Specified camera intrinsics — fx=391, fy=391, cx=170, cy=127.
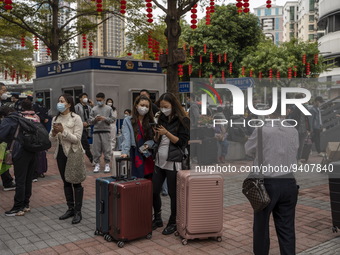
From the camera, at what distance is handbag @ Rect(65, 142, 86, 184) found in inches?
215

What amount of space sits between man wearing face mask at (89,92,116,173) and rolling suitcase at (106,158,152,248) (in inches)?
174

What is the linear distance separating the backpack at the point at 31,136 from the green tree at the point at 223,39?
29.7 metres

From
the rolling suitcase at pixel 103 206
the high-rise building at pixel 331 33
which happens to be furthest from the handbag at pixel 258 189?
the high-rise building at pixel 331 33

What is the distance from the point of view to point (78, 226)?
17.9 feet

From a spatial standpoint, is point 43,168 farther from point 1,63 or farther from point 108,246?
point 1,63

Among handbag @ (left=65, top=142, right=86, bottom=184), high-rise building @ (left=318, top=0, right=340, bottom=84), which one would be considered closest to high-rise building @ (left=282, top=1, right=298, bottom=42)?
high-rise building @ (left=318, top=0, right=340, bottom=84)

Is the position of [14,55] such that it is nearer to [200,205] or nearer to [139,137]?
[139,137]

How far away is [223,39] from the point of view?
35.7m

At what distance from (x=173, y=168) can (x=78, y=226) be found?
1.63 m

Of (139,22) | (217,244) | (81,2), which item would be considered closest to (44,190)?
(217,244)

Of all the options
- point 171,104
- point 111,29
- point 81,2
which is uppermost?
point 111,29

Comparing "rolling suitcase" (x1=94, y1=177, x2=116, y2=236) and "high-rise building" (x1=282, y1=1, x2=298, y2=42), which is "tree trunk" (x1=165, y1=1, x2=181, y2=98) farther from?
"high-rise building" (x1=282, y1=1, x2=298, y2=42)

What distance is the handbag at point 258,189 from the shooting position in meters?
3.77

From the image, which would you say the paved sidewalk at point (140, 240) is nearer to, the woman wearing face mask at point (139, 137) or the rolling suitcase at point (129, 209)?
the rolling suitcase at point (129, 209)
